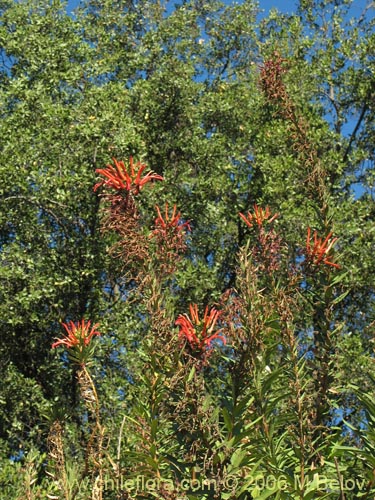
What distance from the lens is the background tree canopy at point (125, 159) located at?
10.7 meters

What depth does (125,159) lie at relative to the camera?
10.3 meters

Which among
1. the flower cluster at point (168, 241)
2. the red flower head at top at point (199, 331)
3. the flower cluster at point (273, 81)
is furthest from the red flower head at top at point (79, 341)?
the flower cluster at point (273, 81)

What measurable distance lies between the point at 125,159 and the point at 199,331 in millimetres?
8254

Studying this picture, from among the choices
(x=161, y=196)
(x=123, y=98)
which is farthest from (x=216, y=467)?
(x=123, y=98)

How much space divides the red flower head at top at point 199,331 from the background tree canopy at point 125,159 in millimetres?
6869

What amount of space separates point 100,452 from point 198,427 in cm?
42

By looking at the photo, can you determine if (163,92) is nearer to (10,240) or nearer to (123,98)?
(123,98)

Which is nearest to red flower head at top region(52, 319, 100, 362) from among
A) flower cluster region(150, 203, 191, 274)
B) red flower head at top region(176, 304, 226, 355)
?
flower cluster region(150, 203, 191, 274)

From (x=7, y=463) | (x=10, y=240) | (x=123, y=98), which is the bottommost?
(x=7, y=463)

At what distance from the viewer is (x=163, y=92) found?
43.6 ft

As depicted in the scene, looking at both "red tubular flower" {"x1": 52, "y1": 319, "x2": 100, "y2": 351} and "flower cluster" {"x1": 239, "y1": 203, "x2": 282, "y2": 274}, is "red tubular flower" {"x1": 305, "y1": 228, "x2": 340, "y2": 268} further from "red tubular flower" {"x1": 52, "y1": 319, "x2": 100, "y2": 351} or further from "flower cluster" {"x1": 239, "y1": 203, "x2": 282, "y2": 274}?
"red tubular flower" {"x1": 52, "y1": 319, "x2": 100, "y2": 351}

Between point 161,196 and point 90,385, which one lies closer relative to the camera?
point 90,385

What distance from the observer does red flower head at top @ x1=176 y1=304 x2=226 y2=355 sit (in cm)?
227

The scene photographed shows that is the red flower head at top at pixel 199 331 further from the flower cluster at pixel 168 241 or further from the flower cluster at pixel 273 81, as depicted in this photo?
the flower cluster at pixel 273 81
